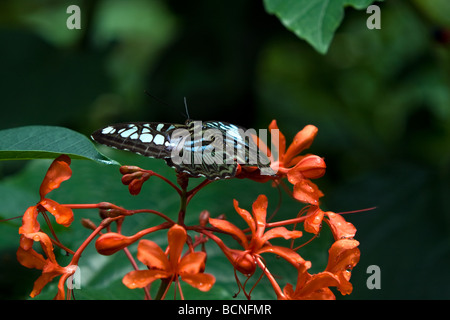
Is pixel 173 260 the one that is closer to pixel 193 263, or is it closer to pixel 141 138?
pixel 193 263

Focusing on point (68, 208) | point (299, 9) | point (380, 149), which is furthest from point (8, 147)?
point (380, 149)

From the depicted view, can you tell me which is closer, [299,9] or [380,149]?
[299,9]

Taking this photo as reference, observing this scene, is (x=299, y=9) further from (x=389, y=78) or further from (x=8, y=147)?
(x=389, y=78)

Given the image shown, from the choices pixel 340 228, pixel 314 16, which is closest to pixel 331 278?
pixel 340 228

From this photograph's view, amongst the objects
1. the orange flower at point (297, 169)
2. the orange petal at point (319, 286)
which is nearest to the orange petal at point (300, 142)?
the orange flower at point (297, 169)

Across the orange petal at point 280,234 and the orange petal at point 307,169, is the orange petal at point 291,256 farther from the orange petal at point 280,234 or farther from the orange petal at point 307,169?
the orange petal at point 307,169

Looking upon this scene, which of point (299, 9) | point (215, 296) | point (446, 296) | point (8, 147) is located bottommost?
point (446, 296)
